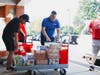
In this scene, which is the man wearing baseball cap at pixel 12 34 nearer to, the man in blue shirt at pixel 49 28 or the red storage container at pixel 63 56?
the man in blue shirt at pixel 49 28

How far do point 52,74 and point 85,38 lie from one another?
3.61 meters

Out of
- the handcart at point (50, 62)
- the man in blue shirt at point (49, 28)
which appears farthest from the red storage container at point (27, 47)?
the handcart at point (50, 62)

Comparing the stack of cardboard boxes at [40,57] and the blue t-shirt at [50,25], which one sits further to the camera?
the blue t-shirt at [50,25]

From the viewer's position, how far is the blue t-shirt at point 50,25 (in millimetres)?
5172

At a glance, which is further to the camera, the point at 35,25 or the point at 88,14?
the point at 88,14

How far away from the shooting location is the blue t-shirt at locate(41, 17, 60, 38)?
5.17 meters

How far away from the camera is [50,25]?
5184 mm

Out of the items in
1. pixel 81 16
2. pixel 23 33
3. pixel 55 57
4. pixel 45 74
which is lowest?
pixel 45 74

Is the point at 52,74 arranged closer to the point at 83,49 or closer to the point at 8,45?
the point at 8,45

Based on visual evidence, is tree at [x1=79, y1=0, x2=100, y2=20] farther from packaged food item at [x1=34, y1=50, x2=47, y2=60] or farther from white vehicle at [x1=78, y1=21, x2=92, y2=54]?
packaged food item at [x1=34, y1=50, x2=47, y2=60]

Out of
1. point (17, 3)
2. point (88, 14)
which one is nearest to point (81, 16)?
point (88, 14)

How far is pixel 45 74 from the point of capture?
4.73 metres

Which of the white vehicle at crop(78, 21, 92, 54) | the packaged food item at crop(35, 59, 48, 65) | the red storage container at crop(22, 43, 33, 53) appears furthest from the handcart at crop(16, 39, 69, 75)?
the white vehicle at crop(78, 21, 92, 54)

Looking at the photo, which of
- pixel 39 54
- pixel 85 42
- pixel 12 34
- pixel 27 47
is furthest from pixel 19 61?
pixel 85 42
